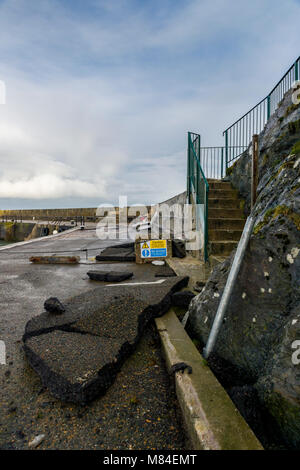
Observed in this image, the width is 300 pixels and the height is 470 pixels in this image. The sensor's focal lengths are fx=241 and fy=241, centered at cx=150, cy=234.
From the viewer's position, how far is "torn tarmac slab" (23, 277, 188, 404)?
1.73 meters

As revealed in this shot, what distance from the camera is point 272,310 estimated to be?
1866 mm

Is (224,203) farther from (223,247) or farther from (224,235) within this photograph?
(223,247)

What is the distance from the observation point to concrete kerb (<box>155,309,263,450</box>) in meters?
1.24

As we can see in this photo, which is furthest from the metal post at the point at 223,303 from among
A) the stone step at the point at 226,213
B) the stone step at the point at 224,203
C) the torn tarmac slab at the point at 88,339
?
the stone step at the point at 224,203

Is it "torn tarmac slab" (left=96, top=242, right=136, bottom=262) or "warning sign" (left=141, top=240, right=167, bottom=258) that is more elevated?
"warning sign" (left=141, top=240, right=167, bottom=258)

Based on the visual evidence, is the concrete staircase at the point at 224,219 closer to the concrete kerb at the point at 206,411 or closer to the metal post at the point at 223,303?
the metal post at the point at 223,303

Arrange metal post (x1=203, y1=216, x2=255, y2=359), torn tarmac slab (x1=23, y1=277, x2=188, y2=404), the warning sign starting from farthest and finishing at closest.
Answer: the warning sign → metal post (x1=203, y1=216, x2=255, y2=359) → torn tarmac slab (x1=23, y1=277, x2=188, y2=404)

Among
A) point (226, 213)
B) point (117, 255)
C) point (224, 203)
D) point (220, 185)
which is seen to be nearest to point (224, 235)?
point (226, 213)

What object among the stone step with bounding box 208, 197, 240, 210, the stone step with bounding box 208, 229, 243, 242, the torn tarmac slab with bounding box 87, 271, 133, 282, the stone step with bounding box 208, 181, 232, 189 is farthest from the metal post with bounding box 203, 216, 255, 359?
the stone step with bounding box 208, 181, 232, 189

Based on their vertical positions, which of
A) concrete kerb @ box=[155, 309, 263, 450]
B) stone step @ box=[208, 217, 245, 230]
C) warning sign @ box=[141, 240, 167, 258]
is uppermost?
stone step @ box=[208, 217, 245, 230]

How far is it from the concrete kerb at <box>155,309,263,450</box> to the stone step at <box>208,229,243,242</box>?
3974 mm

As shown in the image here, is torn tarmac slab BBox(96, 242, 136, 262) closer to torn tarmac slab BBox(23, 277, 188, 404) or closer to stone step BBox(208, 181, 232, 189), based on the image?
stone step BBox(208, 181, 232, 189)

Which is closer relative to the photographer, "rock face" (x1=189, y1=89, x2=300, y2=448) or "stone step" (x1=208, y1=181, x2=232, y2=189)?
"rock face" (x1=189, y1=89, x2=300, y2=448)

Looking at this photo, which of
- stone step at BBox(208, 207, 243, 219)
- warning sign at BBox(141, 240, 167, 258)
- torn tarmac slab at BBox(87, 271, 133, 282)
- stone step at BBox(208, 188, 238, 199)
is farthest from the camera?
stone step at BBox(208, 188, 238, 199)
